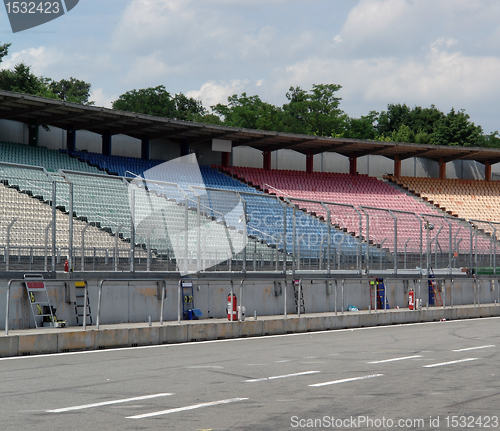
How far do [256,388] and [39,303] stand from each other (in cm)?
775

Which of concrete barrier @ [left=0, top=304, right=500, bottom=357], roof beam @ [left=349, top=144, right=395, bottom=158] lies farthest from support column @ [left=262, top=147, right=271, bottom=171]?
concrete barrier @ [left=0, top=304, right=500, bottom=357]

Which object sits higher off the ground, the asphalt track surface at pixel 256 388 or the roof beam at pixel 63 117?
the roof beam at pixel 63 117

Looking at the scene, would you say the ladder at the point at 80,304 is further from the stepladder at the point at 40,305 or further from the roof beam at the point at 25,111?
the roof beam at the point at 25,111

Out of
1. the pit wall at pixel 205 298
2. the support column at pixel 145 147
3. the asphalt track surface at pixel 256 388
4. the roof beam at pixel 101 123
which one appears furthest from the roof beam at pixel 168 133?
the asphalt track surface at pixel 256 388

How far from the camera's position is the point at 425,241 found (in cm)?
2694

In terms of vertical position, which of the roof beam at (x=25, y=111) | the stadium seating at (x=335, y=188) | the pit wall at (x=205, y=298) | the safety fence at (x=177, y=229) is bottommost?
the pit wall at (x=205, y=298)

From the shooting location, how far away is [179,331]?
16.4 metres

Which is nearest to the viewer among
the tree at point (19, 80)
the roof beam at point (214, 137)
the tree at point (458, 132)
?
the roof beam at point (214, 137)

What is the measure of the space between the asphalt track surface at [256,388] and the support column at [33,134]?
29.3 meters

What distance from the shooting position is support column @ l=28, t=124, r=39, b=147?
41.9 metres

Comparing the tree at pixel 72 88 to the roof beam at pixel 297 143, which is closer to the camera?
the roof beam at pixel 297 143

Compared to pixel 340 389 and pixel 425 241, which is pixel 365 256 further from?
pixel 340 389

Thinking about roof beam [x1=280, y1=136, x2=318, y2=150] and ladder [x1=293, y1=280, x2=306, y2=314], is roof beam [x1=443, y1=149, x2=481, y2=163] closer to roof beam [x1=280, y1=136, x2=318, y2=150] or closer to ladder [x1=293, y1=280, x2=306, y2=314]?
roof beam [x1=280, y1=136, x2=318, y2=150]

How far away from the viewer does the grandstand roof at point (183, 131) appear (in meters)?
38.5
